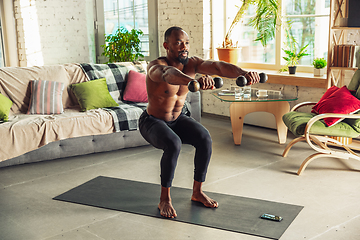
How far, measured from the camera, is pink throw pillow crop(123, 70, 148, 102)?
463cm

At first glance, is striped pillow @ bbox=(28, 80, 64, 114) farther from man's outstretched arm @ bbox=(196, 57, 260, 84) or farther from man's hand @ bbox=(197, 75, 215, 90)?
man's hand @ bbox=(197, 75, 215, 90)

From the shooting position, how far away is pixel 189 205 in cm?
280

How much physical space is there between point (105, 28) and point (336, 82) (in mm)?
4246

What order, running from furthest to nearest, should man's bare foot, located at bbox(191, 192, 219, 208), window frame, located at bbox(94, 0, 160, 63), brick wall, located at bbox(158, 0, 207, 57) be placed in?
1. window frame, located at bbox(94, 0, 160, 63)
2. brick wall, located at bbox(158, 0, 207, 57)
3. man's bare foot, located at bbox(191, 192, 219, 208)

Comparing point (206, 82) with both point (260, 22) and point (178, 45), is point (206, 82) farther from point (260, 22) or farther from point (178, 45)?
point (260, 22)

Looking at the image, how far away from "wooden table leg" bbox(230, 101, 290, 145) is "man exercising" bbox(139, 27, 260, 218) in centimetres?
161

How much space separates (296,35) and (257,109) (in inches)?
53.2

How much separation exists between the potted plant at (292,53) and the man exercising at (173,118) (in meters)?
2.43

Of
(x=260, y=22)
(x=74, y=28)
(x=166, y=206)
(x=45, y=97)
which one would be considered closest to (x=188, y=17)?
(x=260, y=22)

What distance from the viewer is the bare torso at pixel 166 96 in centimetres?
266

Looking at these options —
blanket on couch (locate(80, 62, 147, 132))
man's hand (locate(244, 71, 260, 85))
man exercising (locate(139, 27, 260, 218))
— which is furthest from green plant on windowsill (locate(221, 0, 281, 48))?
man's hand (locate(244, 71, 260, 85))

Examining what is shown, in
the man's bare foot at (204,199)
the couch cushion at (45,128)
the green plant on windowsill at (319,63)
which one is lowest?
the man's bare foot at (204,199)

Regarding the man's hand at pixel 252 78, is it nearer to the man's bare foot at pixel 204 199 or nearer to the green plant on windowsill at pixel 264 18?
the man's bare foot at pixel 204 199

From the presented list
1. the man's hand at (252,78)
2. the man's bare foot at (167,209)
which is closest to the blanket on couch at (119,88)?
the man's bare foot at (167,209)
